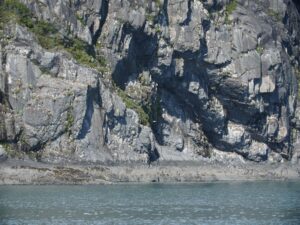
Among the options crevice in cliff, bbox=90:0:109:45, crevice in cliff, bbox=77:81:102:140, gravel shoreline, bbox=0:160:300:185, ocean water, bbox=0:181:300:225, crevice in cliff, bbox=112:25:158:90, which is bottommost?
ocean water, bbox=0:181:300:225

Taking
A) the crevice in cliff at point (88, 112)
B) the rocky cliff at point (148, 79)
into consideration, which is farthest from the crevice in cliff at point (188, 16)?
the crevice in cliff at point (88, 112)

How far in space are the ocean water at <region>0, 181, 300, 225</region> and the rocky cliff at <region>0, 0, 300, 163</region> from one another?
932 cm

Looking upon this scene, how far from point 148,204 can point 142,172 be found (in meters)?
27.8

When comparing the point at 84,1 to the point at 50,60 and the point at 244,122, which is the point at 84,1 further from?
the point at 244,122

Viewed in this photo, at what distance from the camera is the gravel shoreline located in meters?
85.2

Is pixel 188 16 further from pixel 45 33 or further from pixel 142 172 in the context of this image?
pixel 142 172

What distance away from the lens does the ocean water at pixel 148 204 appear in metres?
56.3

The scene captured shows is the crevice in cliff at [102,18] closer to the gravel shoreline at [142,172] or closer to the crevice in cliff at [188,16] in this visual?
the crevice in cliff at [188,16]

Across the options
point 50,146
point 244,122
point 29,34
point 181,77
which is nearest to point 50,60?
point 29,34

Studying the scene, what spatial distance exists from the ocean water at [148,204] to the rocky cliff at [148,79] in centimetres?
932

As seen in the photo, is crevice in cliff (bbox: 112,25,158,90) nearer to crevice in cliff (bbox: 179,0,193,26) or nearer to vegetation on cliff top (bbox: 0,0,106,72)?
vegetation on cliff top (bbox: 0,0,106,72)

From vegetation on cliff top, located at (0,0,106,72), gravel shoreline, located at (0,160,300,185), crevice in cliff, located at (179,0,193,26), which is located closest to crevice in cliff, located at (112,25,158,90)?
vegetation on cliff top, located at (0,0,106,72)

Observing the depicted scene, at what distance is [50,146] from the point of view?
91562mm

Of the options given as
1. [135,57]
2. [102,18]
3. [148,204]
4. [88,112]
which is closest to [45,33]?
[102,18]
